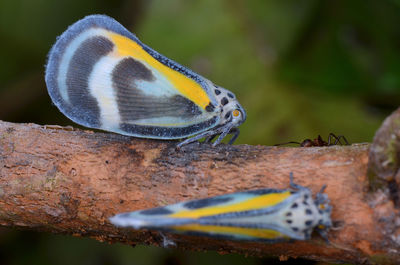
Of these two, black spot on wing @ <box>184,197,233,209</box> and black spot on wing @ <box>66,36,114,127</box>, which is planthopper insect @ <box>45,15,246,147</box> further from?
black spot on wing @ <box>184,197,233,209</box>

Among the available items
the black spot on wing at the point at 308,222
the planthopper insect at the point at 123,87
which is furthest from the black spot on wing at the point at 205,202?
the planthopper insect at the point at 123,87

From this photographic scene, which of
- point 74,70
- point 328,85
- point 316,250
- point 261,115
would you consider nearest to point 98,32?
point 74,70

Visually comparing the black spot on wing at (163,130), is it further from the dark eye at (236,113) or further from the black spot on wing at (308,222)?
the black spot on wing at (308,222)

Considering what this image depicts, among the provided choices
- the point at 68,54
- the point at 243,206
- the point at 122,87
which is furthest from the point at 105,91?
the point at 243,206

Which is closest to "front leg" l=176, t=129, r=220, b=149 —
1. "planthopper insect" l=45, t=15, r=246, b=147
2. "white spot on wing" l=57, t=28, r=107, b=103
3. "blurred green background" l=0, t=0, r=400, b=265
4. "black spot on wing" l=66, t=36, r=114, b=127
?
"planthopper insect" l=45, t=15, r=246, b=147

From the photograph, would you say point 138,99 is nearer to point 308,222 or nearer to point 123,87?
point 123,87

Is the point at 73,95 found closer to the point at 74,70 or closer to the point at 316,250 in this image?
→ the point at 74,70
